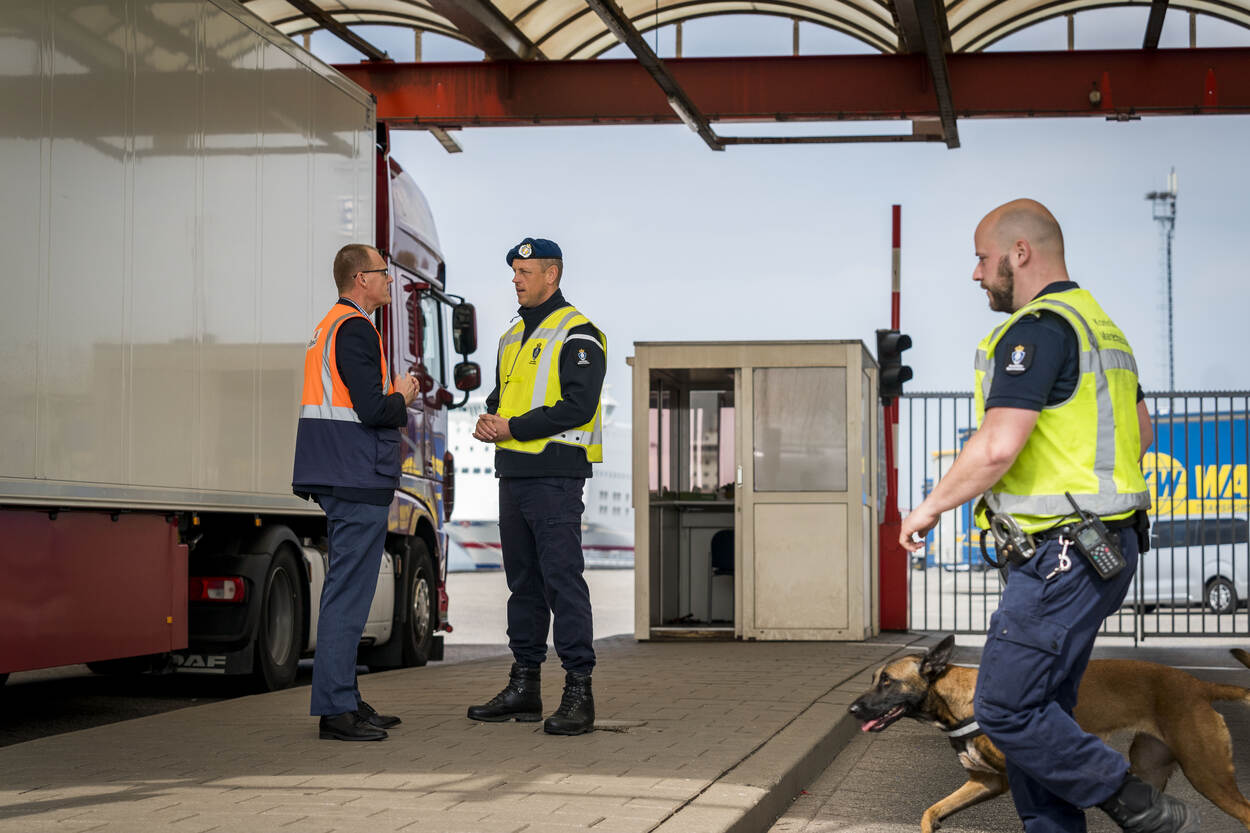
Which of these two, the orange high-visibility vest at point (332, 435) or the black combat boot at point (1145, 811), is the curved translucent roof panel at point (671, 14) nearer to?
the orange high-visibility vest at point (332, 435)

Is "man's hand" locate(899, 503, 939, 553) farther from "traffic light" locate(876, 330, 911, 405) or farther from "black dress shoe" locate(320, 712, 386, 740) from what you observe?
"traffic light" locate(876, 330, 911, 405)

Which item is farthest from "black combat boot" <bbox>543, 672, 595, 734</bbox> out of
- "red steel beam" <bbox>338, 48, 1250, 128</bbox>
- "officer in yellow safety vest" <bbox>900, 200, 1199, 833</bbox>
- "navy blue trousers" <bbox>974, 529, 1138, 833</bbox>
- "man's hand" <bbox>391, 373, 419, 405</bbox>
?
"red steel beam" <bbox>338, 48, 1250, 128</bbox>

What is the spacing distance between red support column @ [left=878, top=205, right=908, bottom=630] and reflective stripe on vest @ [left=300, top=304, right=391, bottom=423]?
993cm

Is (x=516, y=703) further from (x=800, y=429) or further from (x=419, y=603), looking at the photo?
(x=800, y=429)

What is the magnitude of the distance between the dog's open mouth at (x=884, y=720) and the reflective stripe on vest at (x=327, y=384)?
8.33ft

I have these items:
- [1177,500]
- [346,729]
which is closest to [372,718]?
[346,729]

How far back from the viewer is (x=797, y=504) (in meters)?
14.4

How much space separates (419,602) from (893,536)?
214 inches

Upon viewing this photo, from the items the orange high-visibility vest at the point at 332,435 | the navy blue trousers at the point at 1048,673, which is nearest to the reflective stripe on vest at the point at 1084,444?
the navy blue trousers at the point at 1048,673

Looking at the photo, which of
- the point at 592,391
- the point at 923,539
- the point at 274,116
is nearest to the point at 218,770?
the point at 592,391

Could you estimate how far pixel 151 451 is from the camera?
26.2ft

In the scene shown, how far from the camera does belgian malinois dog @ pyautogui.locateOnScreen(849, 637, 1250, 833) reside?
5.18m

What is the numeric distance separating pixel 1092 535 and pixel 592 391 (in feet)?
10.4

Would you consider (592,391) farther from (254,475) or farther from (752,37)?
(752,37)
